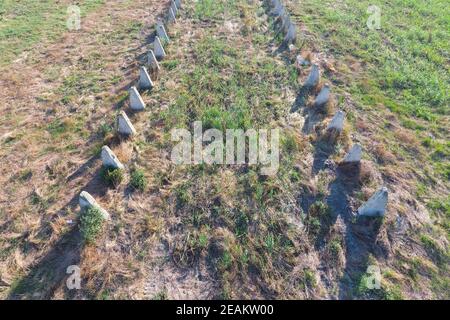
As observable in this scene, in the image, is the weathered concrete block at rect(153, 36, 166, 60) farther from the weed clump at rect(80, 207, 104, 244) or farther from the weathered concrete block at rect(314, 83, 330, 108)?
the weed clump at rect(80, 207, 104, 244)

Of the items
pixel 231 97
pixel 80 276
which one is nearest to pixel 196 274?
pixel 80 276

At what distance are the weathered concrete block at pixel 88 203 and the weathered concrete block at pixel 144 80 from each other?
13.4 feet

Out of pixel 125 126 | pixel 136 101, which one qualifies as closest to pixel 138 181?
pixel 125 126

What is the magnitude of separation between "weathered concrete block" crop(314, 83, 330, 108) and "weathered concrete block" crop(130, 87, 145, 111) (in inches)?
179

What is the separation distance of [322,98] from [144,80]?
4856 mm

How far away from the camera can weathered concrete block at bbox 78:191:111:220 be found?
5324mm

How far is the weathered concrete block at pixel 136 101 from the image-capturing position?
300 inches

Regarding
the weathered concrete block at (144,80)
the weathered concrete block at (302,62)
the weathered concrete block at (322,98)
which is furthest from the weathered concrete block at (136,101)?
the weathered concrete block at (302,62)

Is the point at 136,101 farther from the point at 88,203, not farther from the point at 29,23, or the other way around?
the point at 29,23

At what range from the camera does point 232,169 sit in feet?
21.5

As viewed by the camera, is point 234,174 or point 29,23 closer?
point 234,174

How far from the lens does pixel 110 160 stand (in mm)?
6258

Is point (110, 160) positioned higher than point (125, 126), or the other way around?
point (125, 126)

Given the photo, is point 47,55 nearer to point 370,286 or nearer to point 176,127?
point 176,127
